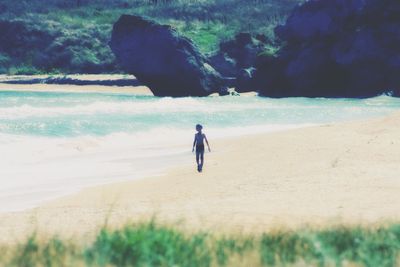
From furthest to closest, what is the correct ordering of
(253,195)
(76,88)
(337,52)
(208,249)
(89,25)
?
(89,25), (76,88), (337,52), (253,195), (208,249)

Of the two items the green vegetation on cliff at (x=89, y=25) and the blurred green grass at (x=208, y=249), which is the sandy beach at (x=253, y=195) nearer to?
the blurred green grass at (x=208, y=249)

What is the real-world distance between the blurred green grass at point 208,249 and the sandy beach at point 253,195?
0.64 metres

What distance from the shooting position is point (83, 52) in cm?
14388

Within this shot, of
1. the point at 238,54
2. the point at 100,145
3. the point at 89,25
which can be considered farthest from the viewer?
A: the point at 89,25

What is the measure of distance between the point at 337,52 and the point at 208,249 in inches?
2662

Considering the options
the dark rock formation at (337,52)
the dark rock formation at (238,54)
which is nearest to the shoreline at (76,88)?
the dark rock formation at (238,54)

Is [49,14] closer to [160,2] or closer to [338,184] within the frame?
[160,2]

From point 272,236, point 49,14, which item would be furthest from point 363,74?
point 49,14

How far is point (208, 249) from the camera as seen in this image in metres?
7.08

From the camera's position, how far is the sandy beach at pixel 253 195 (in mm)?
11102

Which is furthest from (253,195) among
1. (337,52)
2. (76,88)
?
(76,88)

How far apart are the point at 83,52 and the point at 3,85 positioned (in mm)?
28580

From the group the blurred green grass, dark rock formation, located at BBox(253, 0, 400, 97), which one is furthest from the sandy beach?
dark rock formation, located at BBox(253, 0, 400, 97)

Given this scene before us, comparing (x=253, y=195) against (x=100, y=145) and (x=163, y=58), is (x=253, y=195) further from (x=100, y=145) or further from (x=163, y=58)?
(x=163, y=58)
